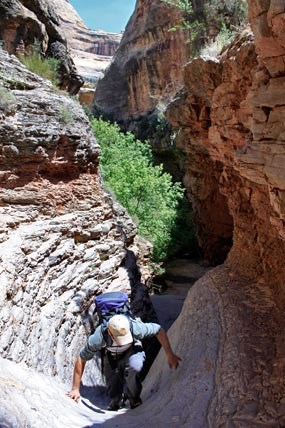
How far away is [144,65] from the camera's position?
94.7 feet

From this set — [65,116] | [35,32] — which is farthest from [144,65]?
[65,116]

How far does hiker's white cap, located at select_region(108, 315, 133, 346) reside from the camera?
404 centimetres

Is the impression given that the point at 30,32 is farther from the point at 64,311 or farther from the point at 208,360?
the point at 208,360

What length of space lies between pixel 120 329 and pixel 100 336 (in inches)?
13.5

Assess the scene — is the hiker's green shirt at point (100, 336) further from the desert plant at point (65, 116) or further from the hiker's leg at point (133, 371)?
the desert plant at point (65, 116)

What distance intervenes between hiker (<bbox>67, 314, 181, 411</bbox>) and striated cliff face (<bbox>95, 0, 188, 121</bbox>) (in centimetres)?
2443

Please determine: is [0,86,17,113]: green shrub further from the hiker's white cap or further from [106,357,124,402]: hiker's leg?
[106,357,124,402]: hiker's leg

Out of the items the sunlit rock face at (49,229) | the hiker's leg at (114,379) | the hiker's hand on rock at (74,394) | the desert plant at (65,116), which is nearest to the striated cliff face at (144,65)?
the desert plant at (65,116)

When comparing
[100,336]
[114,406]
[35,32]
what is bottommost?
[114,406]

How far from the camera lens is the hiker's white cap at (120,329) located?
4.04 m

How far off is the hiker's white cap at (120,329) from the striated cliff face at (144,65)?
24554mm

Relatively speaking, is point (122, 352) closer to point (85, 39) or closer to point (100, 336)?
point (100, 336)

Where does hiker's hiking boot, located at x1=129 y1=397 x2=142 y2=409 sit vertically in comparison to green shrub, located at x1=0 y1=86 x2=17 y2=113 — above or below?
below

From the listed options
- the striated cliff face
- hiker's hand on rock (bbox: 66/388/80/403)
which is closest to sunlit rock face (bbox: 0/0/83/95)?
hiker's hand on rock (bbox: 66/388/80/403)
